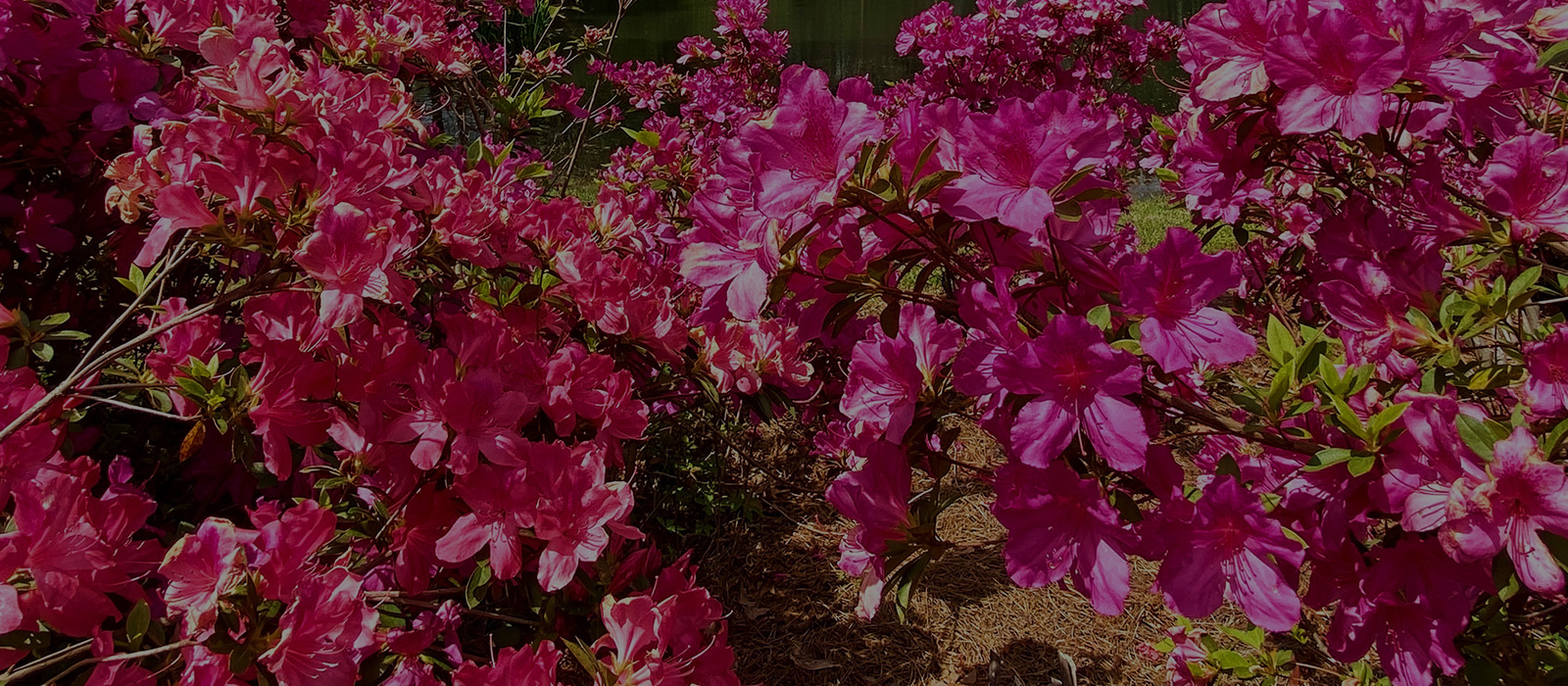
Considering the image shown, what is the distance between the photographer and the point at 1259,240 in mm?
2973

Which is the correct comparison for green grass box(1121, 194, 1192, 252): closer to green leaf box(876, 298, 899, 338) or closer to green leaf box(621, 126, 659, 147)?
green leaf box(621, 126, 659, 147)

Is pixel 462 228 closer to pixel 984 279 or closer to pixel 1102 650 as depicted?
pixel 984 279

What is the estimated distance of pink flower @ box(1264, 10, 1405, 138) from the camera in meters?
0.75

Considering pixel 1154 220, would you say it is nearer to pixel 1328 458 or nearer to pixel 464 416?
pixel 1328 458

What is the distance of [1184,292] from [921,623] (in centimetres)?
154

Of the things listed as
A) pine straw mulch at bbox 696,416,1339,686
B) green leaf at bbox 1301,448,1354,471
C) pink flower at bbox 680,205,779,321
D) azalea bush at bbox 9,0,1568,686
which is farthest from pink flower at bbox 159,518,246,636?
pine straw mulch at bbox 696,416,1339,686

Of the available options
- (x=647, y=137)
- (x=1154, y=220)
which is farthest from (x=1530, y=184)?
(x=1154, y=220)

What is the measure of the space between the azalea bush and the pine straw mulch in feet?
1.73

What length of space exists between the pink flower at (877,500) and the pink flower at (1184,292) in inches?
10.6

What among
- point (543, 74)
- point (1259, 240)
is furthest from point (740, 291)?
point (1259, 240)

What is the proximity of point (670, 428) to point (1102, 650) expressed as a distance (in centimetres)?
122

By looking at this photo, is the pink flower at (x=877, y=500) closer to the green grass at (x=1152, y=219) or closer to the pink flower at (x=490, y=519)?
the pink flower at (x=490, y=519)

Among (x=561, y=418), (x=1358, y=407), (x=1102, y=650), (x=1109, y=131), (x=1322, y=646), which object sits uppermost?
(x=1109, y=131)

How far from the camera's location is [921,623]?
6.85ft
